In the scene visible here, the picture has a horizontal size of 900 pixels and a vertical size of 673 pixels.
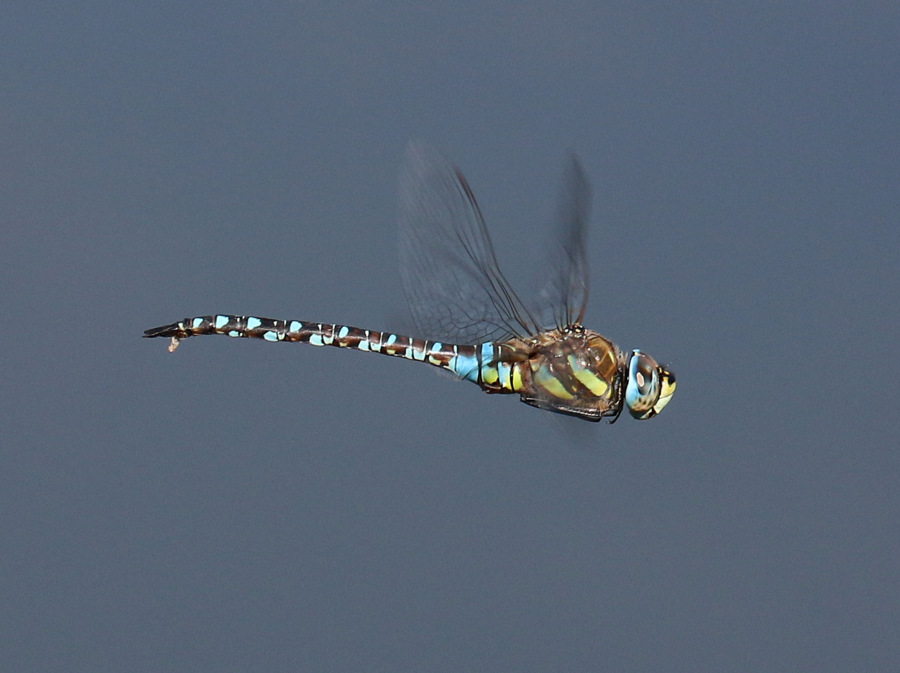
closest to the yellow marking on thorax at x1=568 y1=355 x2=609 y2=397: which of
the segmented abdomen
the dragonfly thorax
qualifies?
the dragonfly thorax

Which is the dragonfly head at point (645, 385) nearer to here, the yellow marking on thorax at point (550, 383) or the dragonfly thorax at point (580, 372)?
the dragonfly thorax at point (580, 372)

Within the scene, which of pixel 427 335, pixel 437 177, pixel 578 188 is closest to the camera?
pixel 578 188

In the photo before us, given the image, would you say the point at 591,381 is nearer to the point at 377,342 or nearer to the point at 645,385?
the point at 645,385

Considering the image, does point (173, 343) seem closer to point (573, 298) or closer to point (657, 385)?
point (573, 298)

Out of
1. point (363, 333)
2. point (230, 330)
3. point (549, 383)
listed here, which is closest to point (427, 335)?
point (363, 333)

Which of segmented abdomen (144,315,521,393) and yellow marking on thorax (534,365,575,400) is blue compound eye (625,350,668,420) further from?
segmented abdomen (144,315,521,393)

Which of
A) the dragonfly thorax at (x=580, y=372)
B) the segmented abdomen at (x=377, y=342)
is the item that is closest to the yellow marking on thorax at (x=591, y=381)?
the dragonfly thorax at (x=580, y=372)
